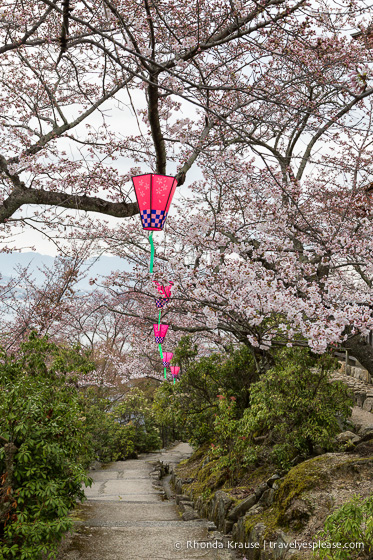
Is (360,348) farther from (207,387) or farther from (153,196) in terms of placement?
(153,196)

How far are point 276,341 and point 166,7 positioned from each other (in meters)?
4.37

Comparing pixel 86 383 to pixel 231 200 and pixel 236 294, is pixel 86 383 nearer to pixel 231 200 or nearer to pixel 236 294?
pixel 231 200

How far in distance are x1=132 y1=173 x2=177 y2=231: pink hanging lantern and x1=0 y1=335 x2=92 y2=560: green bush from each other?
6.48 feet

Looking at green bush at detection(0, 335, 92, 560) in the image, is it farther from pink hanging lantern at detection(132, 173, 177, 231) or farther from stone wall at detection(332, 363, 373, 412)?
stone wall at detection(332, 363, 373, 412)

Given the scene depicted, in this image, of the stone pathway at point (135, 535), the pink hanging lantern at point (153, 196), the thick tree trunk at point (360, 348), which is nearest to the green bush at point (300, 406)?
the thick tree trunk at point (360, 348)

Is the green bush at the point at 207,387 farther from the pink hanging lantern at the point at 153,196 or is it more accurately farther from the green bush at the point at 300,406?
the pink hanging lantern at the point at 153,196

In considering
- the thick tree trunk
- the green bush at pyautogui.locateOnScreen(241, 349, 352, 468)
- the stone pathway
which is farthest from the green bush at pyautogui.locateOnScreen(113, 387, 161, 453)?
the green bush at pyautogui.locateOnScreen(241, 349, 352, 468)

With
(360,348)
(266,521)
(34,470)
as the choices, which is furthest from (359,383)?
(34,470)

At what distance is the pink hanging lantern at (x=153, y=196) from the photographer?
4.53 m

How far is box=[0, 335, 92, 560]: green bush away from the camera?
3.51 metres

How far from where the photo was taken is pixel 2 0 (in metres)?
5.26

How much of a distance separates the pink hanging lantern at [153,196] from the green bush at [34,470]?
1.98m

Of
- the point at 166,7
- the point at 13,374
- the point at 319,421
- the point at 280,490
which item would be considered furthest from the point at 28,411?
the point at 166,7

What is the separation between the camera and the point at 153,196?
455cm
